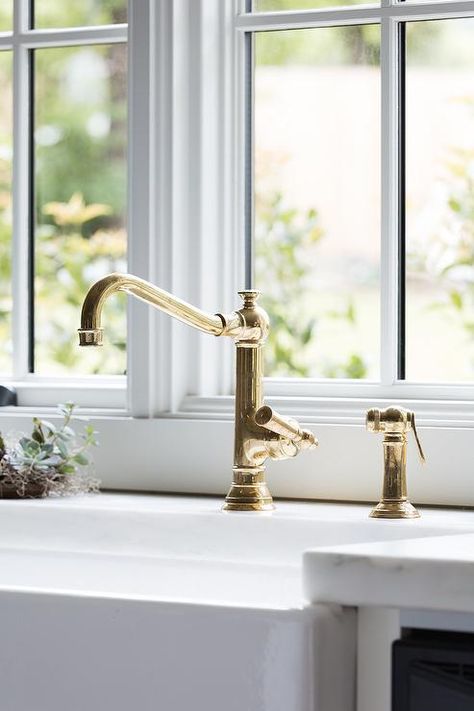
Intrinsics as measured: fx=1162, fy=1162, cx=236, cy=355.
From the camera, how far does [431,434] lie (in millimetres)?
1586

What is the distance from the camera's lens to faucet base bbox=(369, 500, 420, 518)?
4.79ft

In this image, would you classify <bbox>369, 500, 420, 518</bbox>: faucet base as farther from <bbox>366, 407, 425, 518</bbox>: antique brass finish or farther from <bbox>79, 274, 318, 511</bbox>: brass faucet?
<bbox>79, 274, 318, 511</bbox>: brass faucet

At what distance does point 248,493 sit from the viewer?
1544mm

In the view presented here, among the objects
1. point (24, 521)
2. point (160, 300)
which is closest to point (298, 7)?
point (160, 300)

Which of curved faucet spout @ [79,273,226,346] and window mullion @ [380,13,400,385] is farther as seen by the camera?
window mullion @ [380,13,400,385]

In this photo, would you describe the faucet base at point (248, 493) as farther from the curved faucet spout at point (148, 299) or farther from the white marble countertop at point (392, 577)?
the white marble countertop at point (392, 577)

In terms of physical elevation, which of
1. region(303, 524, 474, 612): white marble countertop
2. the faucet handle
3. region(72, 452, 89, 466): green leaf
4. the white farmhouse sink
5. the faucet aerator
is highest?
the faucet aerator

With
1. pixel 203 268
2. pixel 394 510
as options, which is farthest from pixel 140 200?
pixel 394 510

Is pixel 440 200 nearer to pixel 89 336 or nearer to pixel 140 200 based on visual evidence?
pixel 140 200

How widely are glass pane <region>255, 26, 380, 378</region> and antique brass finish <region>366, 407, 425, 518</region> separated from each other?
29cm

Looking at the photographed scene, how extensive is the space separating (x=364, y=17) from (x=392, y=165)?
0.23 metres

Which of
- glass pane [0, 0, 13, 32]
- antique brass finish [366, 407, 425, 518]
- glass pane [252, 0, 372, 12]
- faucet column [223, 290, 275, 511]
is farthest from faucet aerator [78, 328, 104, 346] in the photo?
glass pane [0, 0, 13, 32]

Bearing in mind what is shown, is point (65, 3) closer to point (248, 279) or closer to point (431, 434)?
point (248, 279)

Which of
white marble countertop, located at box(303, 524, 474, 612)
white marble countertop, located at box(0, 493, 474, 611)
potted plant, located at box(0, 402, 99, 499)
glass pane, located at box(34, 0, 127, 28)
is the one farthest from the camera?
glass pane, located at box(34, 0, 127, 28)
